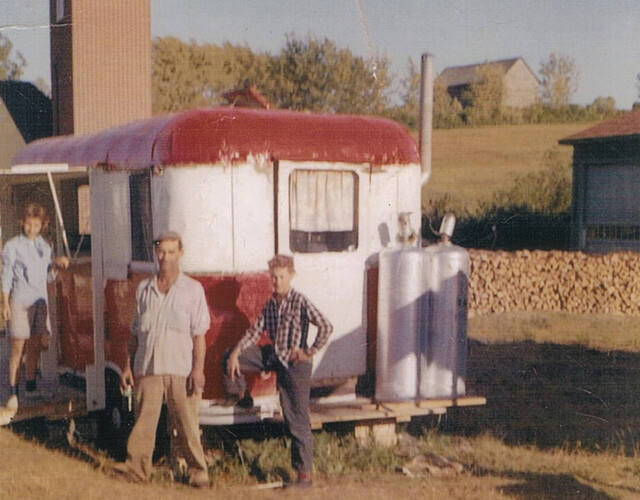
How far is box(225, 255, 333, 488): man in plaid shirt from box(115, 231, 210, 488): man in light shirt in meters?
0.32

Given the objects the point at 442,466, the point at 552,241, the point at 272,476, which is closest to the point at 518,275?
the point at 552,241

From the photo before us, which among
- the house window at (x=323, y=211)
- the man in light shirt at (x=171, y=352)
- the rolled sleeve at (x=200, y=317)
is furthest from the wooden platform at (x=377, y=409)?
the house window at (x=323, y=211)

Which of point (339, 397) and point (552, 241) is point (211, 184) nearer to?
point (339, 397)

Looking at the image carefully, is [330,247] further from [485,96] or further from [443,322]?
[485,96]

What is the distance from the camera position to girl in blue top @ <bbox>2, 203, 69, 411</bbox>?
25.0ft


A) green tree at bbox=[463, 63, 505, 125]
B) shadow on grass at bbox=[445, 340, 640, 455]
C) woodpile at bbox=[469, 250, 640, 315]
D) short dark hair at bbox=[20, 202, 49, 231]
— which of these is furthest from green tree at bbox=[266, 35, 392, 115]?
short dark hair at bbox=[20, 202, 49, 231]

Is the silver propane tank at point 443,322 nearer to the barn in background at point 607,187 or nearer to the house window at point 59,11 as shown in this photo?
the barn in background at point 607,187

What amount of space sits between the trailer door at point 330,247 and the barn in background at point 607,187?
13478 millimetres

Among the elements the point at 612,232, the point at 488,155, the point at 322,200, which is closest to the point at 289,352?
the point at 322,200

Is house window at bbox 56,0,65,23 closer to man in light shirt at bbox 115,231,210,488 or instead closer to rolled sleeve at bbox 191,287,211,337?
man in light shirt at bbox 115,231,210,488

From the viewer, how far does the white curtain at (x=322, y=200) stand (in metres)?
6.54

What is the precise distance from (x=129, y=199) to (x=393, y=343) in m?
2.42

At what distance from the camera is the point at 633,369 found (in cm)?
1095

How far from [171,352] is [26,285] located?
2432mm
